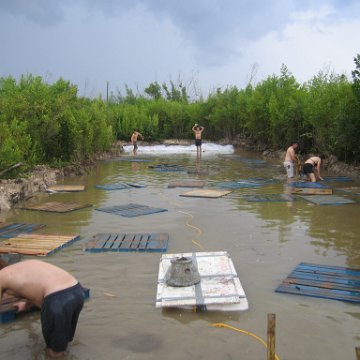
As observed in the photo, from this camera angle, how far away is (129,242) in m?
6.88

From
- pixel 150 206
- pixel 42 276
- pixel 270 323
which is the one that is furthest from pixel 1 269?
pixel 150 206

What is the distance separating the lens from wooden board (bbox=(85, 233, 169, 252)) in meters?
6.56

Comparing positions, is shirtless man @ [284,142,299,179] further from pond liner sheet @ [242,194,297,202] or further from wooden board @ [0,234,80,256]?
wooden board @ [0,234,80,256]

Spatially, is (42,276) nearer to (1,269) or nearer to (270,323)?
(1,269)

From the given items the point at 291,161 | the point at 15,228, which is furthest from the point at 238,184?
the point at 15,228

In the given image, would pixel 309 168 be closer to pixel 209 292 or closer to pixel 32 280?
pixel 209 292

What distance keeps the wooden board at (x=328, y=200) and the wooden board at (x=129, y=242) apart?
14.3ft

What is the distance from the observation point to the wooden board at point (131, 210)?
30.0ft

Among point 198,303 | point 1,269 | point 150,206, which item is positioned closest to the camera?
point 1,269

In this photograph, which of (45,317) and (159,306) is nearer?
(45,317)

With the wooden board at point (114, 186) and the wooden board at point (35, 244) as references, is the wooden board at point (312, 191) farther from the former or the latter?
the wooden board at point (35, 244)

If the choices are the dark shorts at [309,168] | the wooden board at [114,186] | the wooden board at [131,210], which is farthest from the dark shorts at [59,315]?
the dark shorts at [309,168]

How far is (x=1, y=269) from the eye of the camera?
4.00 m

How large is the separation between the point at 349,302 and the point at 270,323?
2.06m
